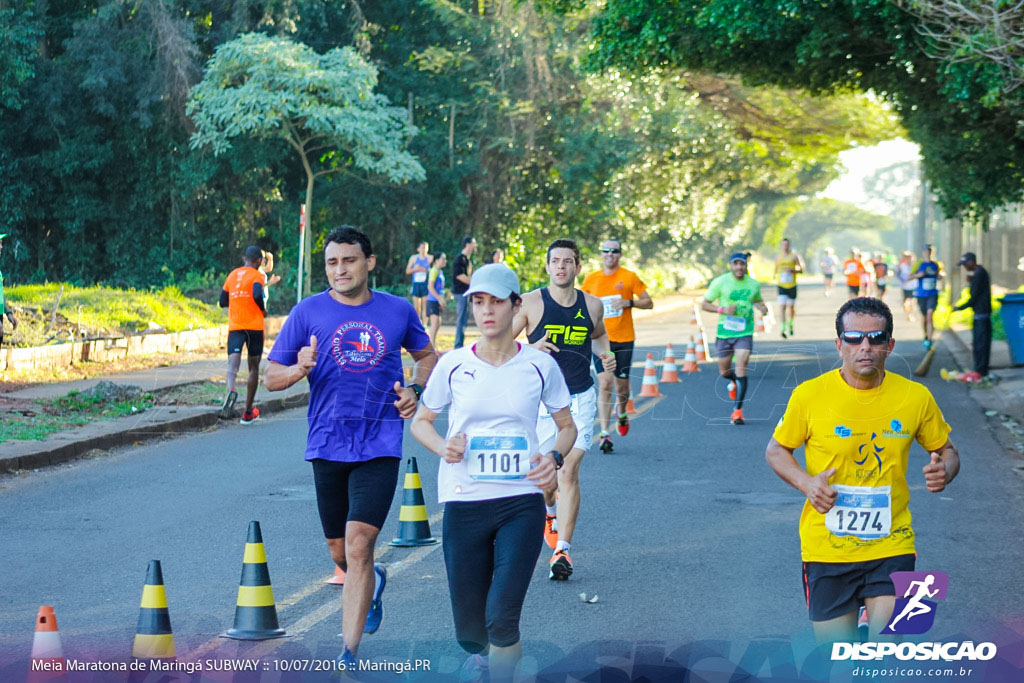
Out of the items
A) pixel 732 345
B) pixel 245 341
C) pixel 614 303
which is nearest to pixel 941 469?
pixel 614 303

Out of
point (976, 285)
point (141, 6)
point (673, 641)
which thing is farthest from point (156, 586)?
point (141, 6)

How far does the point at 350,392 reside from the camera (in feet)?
18.9

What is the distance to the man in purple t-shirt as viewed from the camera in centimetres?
565

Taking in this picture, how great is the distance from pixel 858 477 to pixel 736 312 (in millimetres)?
9726

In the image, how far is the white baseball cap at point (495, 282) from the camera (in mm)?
5008

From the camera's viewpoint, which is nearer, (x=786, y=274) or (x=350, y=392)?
(x=350, y=392)

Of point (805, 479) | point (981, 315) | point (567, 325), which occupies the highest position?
point (567, 325)

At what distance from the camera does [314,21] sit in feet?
103

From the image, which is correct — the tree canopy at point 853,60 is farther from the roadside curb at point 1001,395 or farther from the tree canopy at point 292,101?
the tree canopy at point 292,101

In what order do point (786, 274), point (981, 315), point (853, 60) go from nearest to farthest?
point (981, 315) < point (853, 60) < point (786, 274)

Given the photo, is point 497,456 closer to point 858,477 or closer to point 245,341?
point 858,477

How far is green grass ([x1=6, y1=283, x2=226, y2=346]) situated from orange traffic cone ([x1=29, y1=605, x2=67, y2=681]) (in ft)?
46.1

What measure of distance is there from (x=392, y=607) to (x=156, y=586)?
161cm

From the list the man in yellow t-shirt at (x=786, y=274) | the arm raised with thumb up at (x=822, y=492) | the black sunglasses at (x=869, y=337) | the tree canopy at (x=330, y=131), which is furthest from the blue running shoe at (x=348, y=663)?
the man in yellow t-shirt at (x=786, y=274)
